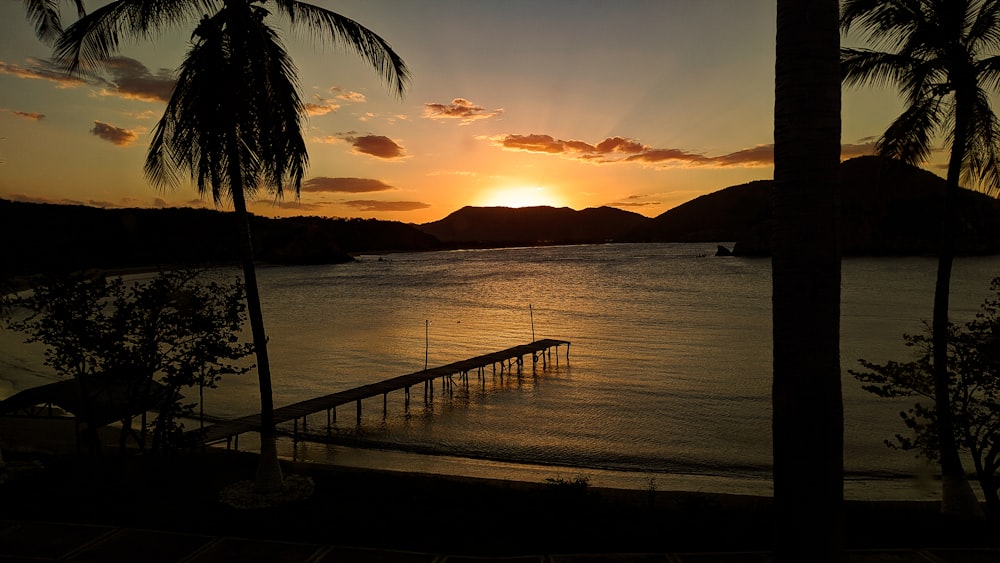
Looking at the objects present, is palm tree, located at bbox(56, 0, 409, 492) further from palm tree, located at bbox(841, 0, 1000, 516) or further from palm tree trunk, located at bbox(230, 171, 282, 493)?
palm tree, located at bbox(841, 0, 1000, 516)

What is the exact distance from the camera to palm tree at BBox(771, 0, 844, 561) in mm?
3902

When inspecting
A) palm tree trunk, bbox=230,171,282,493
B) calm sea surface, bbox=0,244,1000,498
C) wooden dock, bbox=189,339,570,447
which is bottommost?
calm sea surface, bbox=0,244,1000,498

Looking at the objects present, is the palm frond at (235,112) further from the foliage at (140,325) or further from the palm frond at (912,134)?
the palm frond at (912,134)

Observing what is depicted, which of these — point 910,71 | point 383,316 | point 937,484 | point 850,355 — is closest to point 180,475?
point 910,71

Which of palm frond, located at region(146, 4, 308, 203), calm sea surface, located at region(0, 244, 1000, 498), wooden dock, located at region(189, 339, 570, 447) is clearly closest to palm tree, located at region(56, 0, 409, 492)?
palm frond, located at region(146, 4, 308, 203)

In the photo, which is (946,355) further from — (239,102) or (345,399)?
(345,399)

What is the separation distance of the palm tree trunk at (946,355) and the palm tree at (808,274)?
797 centimetres

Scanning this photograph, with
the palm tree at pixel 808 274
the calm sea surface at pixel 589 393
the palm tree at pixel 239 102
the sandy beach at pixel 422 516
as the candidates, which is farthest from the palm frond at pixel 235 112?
the calm sea surface at pixel 589 393

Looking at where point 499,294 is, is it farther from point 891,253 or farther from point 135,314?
point 891,253

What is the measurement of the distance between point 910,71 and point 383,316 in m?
58.1

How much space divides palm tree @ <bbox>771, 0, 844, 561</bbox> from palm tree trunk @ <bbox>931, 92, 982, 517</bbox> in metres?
7.97

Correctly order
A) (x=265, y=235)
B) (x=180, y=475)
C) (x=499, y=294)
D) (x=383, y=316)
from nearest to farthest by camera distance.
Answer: (x=180, y=475)
(x=383, y=316)
(x=499, y=294)
(x=265, y=235)

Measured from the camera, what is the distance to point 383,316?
209ft

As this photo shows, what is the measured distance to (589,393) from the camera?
28.2 meters
